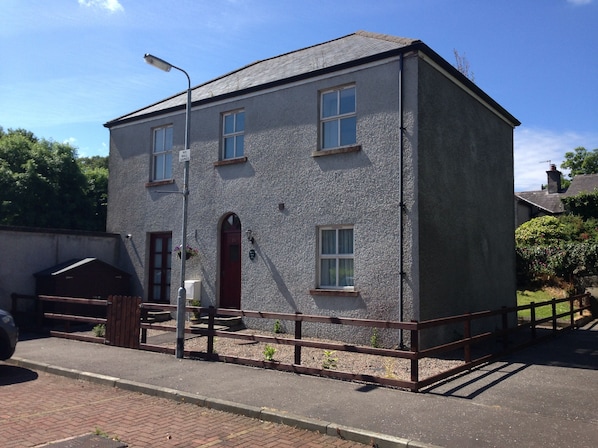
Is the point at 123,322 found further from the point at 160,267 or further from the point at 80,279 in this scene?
the point at 160,267

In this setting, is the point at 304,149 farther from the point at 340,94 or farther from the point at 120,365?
the point at 120,365

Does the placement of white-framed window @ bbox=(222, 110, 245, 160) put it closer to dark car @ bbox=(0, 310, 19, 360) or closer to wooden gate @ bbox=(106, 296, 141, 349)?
wooden gate @ bbox=(106, 296, 141, 349)

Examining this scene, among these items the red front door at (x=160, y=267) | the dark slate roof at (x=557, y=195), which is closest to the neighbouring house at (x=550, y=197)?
the dark slate roof at (x=557, y=195)

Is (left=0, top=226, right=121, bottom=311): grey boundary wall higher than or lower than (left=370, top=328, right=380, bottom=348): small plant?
higher

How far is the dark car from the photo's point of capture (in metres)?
8.80

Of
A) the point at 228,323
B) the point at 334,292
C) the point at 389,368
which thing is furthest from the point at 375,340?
the point at 228,323

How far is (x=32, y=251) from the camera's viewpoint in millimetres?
14609

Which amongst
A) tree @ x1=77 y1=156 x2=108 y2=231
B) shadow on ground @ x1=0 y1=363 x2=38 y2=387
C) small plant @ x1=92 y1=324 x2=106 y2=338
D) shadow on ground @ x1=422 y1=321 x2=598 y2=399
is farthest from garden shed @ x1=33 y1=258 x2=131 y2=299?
shadow on ground @ x1=422 y1=321 x2=598 y2=399

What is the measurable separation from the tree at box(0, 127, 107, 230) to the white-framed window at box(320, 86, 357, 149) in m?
14.4

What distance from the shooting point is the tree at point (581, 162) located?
5709 cm

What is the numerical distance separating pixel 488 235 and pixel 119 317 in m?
9.88

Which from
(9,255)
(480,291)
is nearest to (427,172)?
(480,291)

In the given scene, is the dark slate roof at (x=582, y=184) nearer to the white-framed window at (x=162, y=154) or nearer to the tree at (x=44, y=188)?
the white-framed window at (x=162, y=154)

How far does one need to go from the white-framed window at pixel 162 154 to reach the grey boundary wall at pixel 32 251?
8.82 feet
